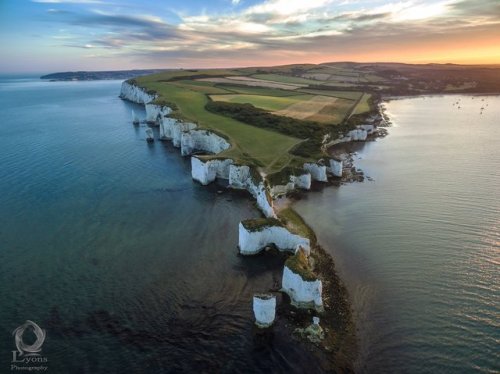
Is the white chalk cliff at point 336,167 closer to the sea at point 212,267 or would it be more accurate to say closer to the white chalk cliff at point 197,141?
the sea at point 212,267

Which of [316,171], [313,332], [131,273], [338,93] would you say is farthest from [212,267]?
[338,93]

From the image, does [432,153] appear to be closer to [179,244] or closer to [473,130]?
[473,130]

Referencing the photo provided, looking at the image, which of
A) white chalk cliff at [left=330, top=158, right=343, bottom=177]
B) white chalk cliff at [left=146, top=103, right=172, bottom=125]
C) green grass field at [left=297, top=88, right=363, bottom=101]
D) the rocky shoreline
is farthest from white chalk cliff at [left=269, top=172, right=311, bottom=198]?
green grass field at [left=297, top=88, right=363, bottom=101]

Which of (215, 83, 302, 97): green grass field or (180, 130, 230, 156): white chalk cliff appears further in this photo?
(215, 83, 302, 97): green grass field

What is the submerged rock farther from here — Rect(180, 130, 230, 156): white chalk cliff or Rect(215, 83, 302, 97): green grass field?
Rect(215, 83, 302, 97): green grass field

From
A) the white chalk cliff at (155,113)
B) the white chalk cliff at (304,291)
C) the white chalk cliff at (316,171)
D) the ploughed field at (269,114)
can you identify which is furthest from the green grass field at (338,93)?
the white chalk cliff at (304,291)

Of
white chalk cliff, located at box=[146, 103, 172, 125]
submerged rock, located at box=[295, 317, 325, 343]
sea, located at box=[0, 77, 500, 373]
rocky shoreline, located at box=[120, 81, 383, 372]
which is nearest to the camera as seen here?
sea, located at box=[0, 77, 500, 373]

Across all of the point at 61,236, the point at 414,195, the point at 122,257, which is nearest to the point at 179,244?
the point at 122,257
